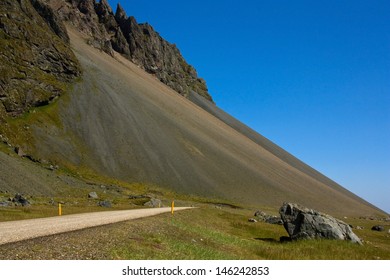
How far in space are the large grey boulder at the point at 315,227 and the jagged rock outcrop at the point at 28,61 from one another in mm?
83842

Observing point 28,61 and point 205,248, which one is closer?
point 205,248

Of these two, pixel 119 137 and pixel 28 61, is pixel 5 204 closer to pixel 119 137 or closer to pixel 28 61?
pixel 119 137

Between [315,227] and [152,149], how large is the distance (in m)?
81.7

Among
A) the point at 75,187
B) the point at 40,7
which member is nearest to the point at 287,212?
the point at 75,187

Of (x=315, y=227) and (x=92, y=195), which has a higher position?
(x=315, y=227)

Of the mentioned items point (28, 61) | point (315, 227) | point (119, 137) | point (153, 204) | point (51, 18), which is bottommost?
point (153, 204)

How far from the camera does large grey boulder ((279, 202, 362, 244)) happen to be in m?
32.1

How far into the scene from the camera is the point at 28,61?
11319 cm

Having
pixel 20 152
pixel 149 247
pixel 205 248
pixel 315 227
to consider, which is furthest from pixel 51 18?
pixel 149 247

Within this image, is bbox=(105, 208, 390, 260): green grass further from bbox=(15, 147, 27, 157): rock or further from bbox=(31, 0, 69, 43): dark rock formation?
bbox=(31, 0, 69, 43): dark rock formation

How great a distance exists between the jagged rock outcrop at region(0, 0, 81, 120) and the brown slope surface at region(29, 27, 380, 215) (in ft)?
21.2
